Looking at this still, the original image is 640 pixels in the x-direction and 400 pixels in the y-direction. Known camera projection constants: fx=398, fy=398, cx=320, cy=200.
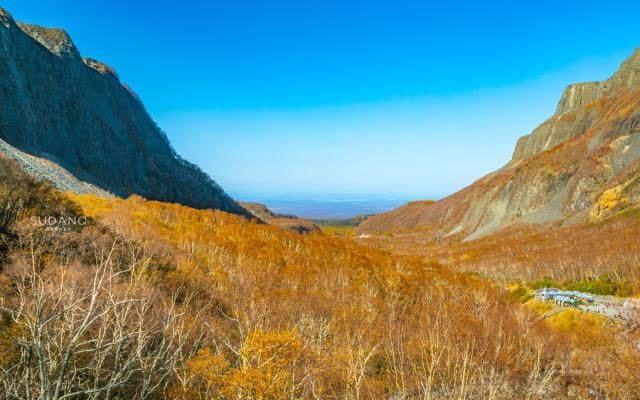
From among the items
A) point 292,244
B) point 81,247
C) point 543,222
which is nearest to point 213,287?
point 81,247

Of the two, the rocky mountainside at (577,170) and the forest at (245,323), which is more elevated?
the rocky mountainside at (577,170)

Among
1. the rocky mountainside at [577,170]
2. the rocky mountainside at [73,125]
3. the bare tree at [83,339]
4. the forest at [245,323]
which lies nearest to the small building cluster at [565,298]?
the forest at [245,323]

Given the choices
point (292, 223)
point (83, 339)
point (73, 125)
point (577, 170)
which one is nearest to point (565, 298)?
point (83, 339)

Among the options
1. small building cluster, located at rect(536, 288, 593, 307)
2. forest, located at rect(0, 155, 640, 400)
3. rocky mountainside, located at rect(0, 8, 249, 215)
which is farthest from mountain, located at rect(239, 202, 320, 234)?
small building cluster, located at rect(536, 288, 593, 307)

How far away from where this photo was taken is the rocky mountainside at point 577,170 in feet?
165

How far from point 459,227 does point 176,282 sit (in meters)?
80.5

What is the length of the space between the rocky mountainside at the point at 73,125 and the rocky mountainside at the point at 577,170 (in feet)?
166

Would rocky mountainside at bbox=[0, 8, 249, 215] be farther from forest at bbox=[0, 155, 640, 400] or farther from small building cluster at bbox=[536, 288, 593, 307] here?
small building cluster at bbox=[536, 288, 593, 307]

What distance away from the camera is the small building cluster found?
80.2 ft

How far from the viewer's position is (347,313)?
16.7 m

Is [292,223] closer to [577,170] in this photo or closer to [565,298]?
[577,170]

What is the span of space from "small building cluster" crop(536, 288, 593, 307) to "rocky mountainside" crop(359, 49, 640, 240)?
2446cm

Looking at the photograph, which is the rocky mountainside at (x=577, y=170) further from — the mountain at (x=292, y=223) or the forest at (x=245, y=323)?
the forest at (x=245, y=323)

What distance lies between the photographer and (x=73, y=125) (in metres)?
52.8
